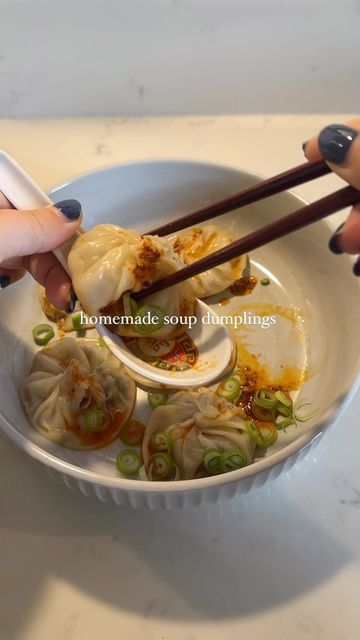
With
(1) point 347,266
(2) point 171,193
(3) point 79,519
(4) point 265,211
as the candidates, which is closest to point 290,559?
(3) point 79,519

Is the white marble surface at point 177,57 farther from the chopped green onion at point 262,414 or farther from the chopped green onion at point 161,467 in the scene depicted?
the chopped green onion at point 161,467

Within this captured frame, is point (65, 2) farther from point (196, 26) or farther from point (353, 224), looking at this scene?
point (353, 224)

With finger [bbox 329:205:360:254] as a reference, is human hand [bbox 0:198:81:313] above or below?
below

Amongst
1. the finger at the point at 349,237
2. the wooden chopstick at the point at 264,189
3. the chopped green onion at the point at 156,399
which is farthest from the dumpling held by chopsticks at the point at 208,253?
the finger at the point at 349,237

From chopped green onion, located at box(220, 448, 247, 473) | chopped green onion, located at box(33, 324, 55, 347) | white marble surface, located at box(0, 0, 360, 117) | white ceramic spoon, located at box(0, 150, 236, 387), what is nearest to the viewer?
chopped green onion, located at box(220, 448, 247, 473)

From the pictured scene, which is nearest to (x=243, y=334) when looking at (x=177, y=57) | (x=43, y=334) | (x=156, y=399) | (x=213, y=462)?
(x=156, y=399)

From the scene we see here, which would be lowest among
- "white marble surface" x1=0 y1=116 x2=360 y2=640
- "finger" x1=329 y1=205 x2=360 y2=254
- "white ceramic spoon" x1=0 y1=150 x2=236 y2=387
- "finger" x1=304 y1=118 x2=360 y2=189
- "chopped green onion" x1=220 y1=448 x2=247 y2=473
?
"white marble surface" x1=0 y1=116 x2=360 y2=640

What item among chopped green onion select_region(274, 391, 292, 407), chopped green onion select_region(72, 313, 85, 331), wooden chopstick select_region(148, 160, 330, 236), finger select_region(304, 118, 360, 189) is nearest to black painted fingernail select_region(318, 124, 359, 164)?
finger select_region(304, 118, 360, 189)

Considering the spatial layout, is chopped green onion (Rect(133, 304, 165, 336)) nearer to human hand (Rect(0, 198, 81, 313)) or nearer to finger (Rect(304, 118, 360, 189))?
human hand (Rect(0, 198, 81, 313))
